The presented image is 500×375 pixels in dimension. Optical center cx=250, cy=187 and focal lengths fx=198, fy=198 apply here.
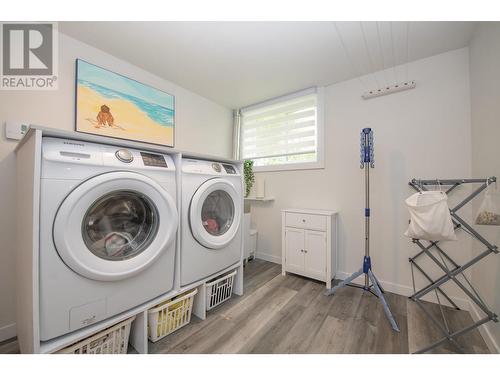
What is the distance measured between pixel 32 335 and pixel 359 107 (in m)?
2.77

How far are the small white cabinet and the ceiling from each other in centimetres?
144

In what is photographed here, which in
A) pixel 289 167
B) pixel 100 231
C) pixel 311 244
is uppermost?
pixel 289 167

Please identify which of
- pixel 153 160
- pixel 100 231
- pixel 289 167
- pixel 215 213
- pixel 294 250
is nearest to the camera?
pixel 100 231

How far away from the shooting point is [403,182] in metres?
1.80

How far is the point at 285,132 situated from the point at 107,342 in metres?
2.48

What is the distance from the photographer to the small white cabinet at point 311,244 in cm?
194

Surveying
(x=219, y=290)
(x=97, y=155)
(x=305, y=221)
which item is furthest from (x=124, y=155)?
(x=305, y=221)

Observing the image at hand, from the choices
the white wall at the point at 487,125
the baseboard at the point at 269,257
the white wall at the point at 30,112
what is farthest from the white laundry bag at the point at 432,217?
the white wall at the point at 30,112

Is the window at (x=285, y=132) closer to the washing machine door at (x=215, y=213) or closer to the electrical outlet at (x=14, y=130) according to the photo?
the washing machine door at (x=215, y=213)

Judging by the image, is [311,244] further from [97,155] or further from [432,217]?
[97,155]

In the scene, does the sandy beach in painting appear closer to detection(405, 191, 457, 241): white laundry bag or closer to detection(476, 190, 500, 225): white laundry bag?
Result: detection(405, 191, 457, 241): white laundry bag

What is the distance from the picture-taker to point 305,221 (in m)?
2.07
